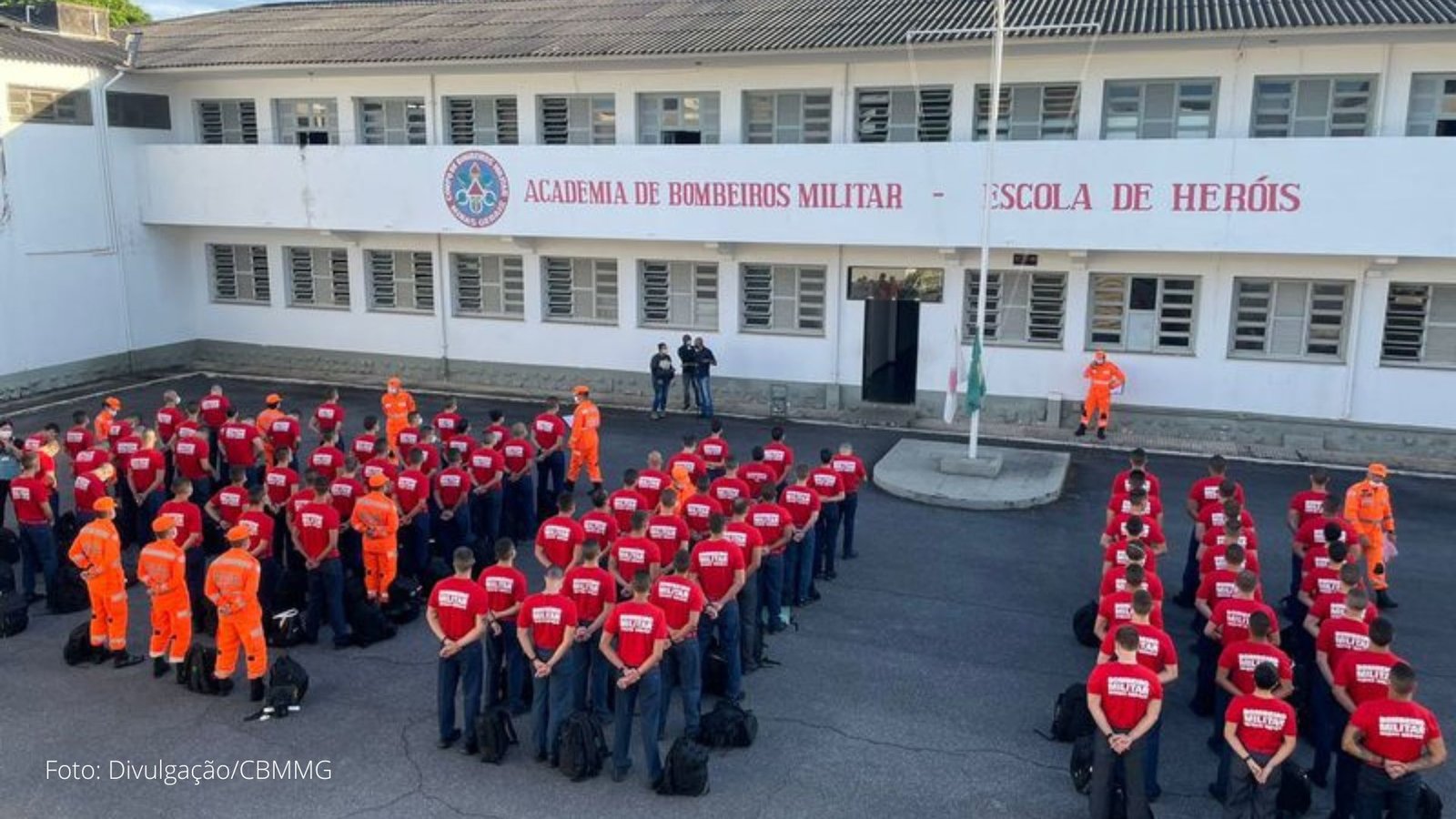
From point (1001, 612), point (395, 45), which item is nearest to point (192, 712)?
point (1001, 612)

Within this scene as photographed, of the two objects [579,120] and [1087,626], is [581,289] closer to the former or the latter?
[579,120]

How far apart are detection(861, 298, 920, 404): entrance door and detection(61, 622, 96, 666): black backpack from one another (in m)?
13.4

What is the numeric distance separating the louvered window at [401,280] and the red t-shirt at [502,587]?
15.7 m

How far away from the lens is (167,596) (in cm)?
915

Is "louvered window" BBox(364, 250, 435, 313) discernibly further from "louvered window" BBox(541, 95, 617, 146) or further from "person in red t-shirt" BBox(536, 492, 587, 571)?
"person in red t-shirt" BBox(536, 492, 587, 571)

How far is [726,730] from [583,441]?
661 cm

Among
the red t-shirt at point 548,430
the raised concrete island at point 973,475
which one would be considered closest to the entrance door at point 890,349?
the raised concrete island at point 973,475

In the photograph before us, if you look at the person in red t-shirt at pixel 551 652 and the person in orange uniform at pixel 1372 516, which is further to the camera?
the person in orange uniform at pixel 1372 516

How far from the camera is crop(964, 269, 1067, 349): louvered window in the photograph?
18828mm

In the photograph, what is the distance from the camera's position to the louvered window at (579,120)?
2117cm

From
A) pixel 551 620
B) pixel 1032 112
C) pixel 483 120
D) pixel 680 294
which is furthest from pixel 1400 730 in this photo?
pixel 483 120

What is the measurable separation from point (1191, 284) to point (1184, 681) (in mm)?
10219

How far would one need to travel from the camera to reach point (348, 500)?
11.0 metres

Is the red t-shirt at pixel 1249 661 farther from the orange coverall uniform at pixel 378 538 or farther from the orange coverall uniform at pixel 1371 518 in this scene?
the orange coverall uniform at pixel 378 538
